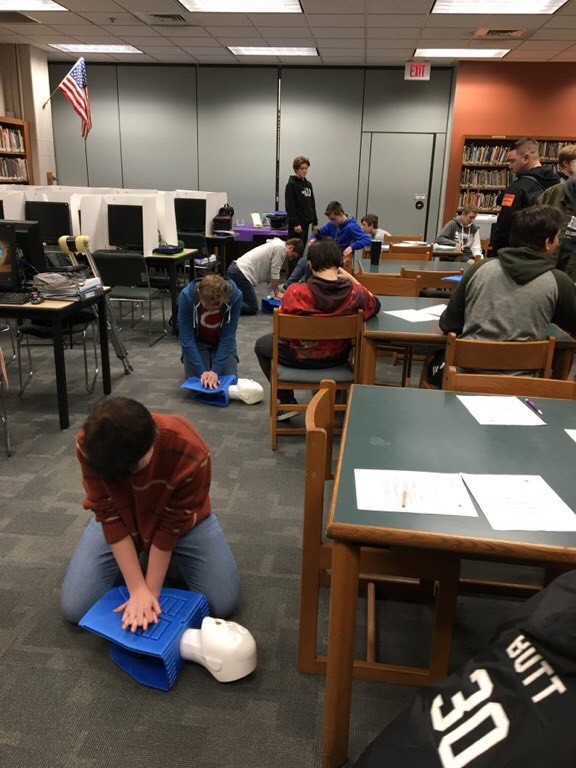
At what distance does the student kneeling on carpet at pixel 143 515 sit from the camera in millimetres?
1384

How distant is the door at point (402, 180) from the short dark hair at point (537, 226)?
22.2ft

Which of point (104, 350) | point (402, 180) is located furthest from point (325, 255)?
point (402, 180)

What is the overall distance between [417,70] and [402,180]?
143cm

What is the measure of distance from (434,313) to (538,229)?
839 mm

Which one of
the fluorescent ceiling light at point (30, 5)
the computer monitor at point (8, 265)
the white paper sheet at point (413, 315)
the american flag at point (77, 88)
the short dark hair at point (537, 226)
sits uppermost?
the fluorescent ceiling light at point (30, 5)

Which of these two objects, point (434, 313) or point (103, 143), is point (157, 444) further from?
point (103, 143)

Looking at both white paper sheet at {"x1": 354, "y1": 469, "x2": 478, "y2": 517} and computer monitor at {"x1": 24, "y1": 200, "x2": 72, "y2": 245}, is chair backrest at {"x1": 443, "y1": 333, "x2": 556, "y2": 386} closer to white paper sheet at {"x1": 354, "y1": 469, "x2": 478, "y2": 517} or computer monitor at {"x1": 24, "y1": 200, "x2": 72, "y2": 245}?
white paper sheet at {"x1": 354, "y1": 469, "x2": 478, "y2": 517}

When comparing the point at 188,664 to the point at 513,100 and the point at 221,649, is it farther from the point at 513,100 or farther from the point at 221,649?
the point at 513,100

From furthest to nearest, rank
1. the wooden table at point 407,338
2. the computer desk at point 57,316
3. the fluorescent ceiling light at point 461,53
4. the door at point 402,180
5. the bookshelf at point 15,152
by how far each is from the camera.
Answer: the door at point 402,180
the bookshelf at point 15,152
the fluorescent ceiling light at point 461,53
the computer desk at point 57,316
the wooden table at point 407,338

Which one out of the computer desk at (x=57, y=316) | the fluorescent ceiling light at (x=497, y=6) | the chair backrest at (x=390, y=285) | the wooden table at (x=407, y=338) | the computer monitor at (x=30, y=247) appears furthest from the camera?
the fluorescent ceiling light at (x=497, y=6)

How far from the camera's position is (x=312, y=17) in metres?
6.02

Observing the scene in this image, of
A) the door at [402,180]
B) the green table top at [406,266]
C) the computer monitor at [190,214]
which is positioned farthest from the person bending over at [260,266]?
the door at [402,180]

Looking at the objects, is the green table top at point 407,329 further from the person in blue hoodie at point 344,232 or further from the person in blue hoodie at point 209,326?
the person in blue hoodie at point 344,232

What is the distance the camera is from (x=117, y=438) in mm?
1350
